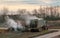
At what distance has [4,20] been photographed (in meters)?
1.05

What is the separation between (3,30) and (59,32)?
0.38 meters

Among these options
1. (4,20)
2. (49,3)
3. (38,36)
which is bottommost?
(38,36)

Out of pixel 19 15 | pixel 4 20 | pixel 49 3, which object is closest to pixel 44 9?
pixel 49 3

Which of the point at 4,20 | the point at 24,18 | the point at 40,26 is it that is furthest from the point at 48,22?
the point at 4,20

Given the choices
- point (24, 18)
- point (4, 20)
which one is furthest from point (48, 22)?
point (4, 20)

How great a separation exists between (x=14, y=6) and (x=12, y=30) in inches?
6.5

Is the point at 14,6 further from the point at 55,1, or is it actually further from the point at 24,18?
the point at 55,1

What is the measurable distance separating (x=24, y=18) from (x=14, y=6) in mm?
108

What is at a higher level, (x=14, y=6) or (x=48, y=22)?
(x=14, y=6)

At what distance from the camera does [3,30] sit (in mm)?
1039

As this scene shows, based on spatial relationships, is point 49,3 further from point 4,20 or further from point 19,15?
point 4,20

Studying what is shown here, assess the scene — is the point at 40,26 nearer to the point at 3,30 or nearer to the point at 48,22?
the point at 48,22

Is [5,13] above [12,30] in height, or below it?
above

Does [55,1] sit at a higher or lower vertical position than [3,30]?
higher
